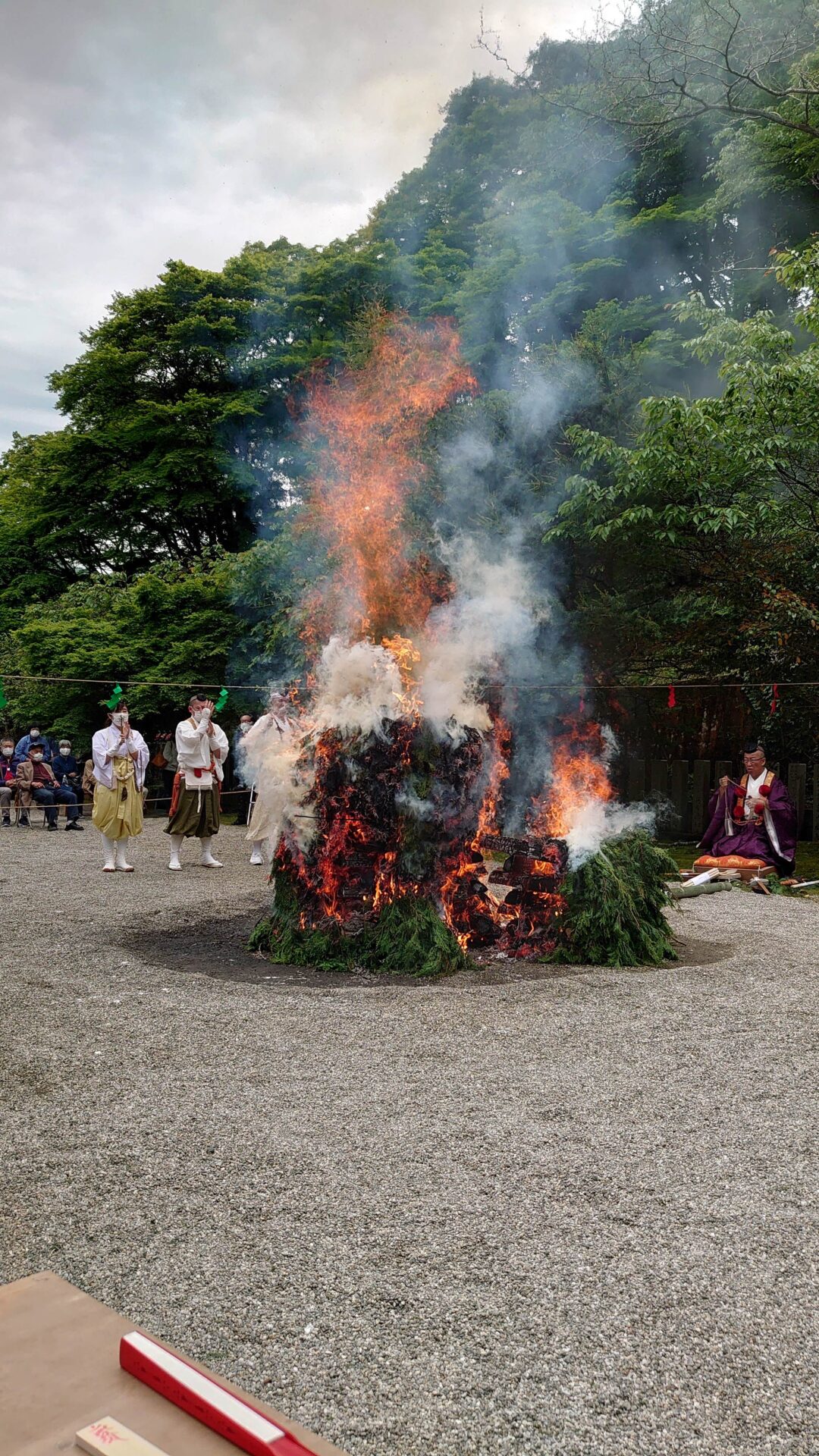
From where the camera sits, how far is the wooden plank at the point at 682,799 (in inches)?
603

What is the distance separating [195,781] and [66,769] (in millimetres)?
7607

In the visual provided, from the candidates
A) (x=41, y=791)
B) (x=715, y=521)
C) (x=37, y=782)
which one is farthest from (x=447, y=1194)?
(x=37, y=782)

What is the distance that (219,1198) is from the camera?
3451 millimetres

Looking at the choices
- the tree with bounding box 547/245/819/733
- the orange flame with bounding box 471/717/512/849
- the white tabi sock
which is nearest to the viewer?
the orange flame with bounding box 471/717/512/849

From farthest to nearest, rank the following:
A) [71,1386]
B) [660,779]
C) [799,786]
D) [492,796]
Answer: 1. [660,779]
2. [799,786]
3. [492,796]
4. [71,1386]

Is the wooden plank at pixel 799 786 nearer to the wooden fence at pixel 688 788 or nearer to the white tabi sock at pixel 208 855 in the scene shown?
the wooden fence at pixel 688 788

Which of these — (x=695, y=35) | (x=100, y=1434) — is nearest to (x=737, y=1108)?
(x=100, y=1434)

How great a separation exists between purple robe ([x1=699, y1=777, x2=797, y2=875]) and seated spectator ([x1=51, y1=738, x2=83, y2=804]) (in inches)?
450

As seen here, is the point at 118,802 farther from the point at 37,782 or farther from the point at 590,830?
the point at 37,782

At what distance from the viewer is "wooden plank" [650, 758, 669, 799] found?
15547 millimetres

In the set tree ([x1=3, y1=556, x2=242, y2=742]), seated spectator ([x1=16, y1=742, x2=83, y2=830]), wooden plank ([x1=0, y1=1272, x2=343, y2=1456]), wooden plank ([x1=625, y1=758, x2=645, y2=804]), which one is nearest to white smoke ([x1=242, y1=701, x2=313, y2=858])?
wooden plank ([x1=0, y1=1272, x2=343, y2=1456])

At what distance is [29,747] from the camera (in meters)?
18.0

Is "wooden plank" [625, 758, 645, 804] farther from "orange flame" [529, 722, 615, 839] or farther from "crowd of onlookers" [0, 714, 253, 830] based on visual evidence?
"orange flame" [529, 722, 615, 839]

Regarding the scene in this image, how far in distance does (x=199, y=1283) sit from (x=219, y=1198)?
1.77ft
